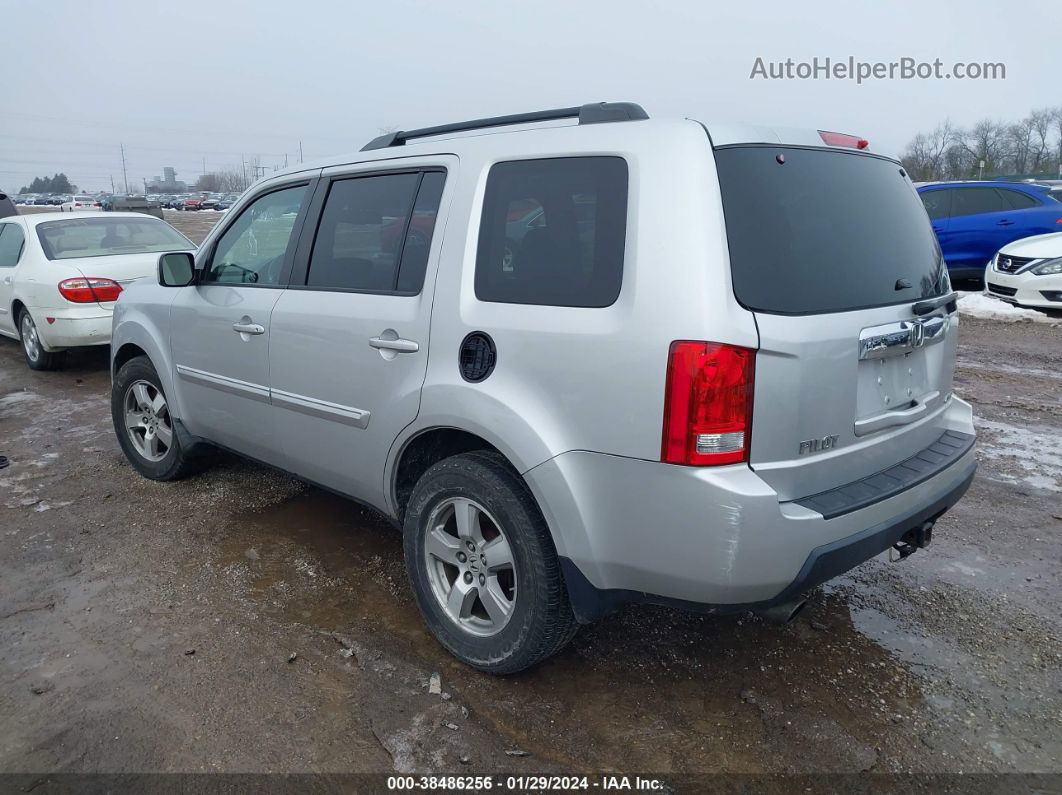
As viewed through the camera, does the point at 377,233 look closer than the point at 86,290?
Yes

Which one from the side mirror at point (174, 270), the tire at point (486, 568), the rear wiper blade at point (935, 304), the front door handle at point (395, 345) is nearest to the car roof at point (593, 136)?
the rear wiper blade at point (935, 304)

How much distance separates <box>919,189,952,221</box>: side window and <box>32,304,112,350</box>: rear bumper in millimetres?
A: 11030

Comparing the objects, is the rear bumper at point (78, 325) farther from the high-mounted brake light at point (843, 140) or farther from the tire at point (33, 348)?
the high-mounted brake light at point (843, 140)

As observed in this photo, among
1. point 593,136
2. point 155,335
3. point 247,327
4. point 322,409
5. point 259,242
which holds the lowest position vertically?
point 322,409

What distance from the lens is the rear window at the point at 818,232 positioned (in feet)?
7.86

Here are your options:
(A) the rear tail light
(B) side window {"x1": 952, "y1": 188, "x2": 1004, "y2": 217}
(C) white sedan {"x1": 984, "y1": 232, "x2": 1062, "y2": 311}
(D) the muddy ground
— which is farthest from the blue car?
(A) the rear tail light

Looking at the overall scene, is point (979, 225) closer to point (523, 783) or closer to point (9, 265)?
point (523, 783)

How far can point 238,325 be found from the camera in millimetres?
3889

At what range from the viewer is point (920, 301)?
2.88 metres

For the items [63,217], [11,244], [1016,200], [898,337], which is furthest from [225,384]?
[1016,200]

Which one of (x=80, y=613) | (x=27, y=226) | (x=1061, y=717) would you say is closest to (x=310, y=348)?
(x=80, y=613)

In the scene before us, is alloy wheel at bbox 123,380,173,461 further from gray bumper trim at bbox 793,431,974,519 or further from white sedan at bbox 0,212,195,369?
gray bumper trim at bbox 793,431,974,519

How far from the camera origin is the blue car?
1157cm

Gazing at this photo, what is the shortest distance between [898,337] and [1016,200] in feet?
36.6
